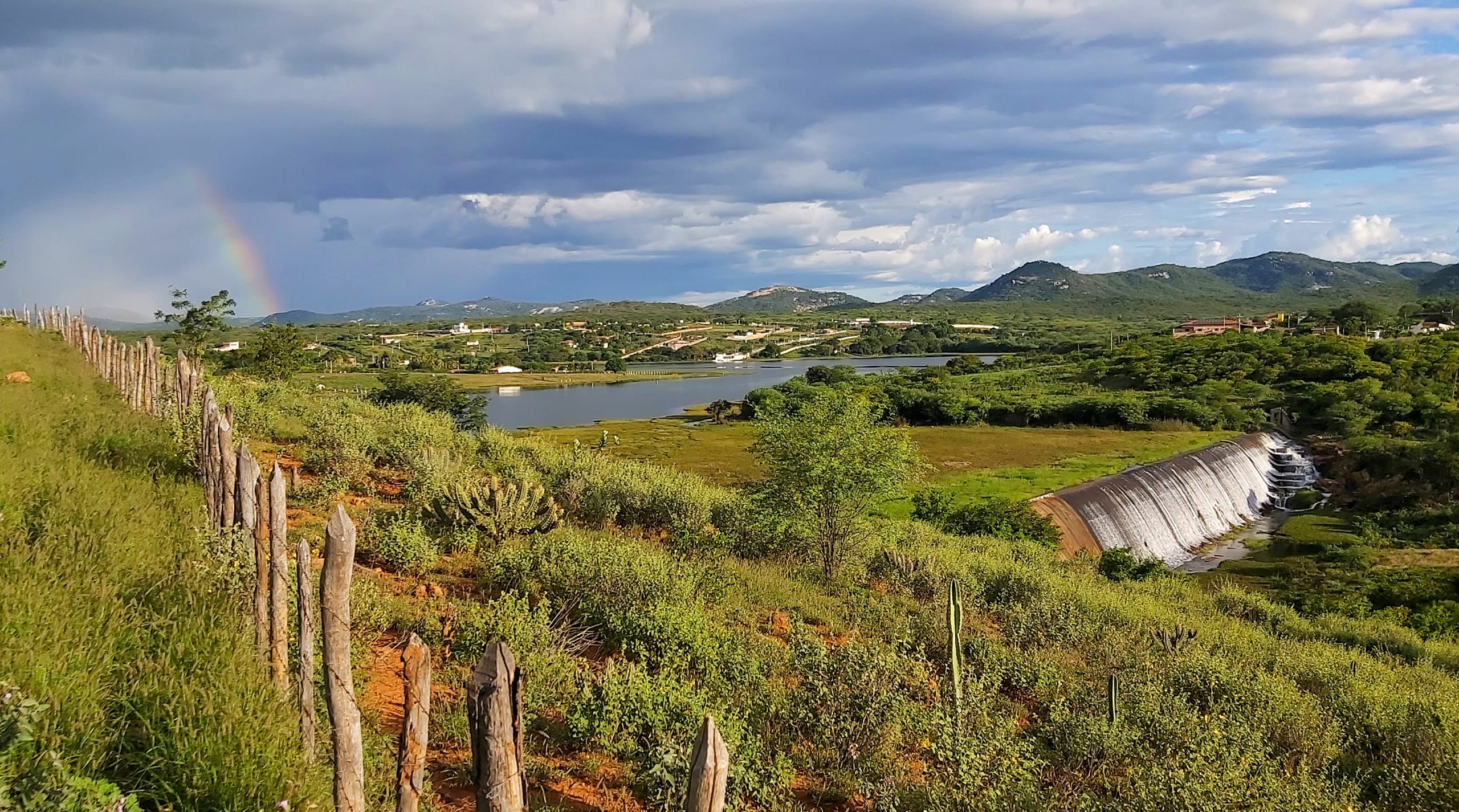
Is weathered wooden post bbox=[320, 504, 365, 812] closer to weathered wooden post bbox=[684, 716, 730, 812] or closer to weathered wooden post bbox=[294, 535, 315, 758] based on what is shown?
weathered wooden post bbox=[294, 535, 315, 758]

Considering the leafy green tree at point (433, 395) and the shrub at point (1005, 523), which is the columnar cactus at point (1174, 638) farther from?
the leafy green tree at point (433, 395)

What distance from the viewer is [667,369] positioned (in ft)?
431

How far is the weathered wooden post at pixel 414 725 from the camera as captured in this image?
128 inches

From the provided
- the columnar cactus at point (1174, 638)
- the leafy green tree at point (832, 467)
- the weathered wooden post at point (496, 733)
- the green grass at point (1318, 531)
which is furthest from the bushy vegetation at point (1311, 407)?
the weathered wooden post at point (496, 733)

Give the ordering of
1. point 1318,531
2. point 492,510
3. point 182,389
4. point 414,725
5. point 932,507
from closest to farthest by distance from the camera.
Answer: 1. point 414,725
2. point 492,510
3. point 182,389
4. point 932,507
5. point 1318,531

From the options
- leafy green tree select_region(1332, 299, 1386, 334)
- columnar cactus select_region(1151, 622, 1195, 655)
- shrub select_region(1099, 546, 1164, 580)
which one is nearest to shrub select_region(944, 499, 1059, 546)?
shrub select_region(1099, 546, 1164, 580)

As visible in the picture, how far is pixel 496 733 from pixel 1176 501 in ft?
112

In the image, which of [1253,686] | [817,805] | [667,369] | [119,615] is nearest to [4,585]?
[119,615]

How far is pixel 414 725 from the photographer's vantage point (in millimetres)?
3309

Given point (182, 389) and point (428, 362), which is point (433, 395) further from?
point (428, 362)

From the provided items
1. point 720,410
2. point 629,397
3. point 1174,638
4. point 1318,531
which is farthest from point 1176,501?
point 629,397

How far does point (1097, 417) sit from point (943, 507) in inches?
1280

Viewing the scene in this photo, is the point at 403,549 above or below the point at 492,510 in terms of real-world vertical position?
below

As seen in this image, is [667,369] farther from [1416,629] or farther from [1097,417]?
[1416,629]
